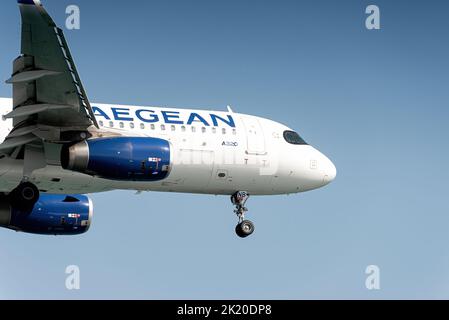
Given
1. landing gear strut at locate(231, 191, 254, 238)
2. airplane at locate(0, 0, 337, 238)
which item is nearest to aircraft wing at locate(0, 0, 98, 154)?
airplane at locate(0, 0, 337, 238)

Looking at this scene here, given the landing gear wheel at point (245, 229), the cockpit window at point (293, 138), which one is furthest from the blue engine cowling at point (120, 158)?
the cockpit window at point (293, 138)

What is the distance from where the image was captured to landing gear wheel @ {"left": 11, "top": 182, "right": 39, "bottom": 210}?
2558 centimetres

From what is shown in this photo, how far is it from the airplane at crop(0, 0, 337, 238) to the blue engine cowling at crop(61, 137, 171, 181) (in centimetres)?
3

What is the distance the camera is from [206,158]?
90.1 feet

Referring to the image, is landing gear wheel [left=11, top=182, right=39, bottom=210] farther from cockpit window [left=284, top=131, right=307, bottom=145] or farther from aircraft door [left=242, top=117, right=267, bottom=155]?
cockpit window [left=284, top=131, right=307, bottom=145]

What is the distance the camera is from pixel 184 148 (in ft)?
88.8

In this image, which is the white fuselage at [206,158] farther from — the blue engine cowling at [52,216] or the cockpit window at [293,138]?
the blue engine cowling at [52,216]

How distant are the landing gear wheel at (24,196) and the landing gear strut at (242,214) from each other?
6340mm

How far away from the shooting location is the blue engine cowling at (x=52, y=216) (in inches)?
1160

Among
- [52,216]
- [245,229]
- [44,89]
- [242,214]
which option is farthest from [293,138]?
[44,89]

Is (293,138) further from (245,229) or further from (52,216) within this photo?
(52,216)
